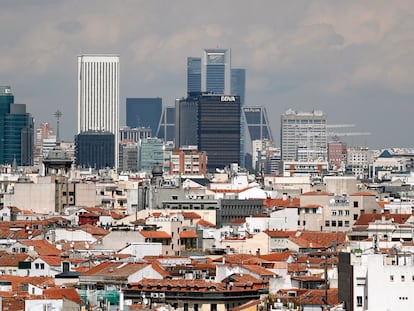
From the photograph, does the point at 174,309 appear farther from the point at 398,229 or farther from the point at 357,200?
the point at 357,200

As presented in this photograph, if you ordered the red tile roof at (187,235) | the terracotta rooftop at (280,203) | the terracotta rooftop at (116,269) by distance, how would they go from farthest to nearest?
the terracotta rooftop at (280,203) → the red tile roof at (187,235) → the terracotta rooftop at (116,269)

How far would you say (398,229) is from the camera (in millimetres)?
115750

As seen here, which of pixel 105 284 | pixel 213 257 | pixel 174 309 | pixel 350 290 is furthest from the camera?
pixel 213 257

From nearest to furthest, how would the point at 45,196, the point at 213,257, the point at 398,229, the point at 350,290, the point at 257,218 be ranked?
the point at 350,290, the point at 213,257, the point at 398,229, the point at 257,218, the point at 45,196

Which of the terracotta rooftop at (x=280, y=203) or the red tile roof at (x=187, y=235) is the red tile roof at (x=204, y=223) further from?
the red tile roof at (x=187, y=235)

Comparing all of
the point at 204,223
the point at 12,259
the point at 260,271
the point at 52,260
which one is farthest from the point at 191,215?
the point at 260,271

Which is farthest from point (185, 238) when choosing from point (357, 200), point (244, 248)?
point (357, 200)

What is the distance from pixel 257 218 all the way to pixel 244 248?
1943cm

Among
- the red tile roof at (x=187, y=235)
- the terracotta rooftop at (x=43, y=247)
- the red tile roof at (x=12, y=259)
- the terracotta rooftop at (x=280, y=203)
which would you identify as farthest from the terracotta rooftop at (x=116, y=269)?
the terracotta rooftop at (x=280, y=203)

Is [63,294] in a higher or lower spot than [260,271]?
higher

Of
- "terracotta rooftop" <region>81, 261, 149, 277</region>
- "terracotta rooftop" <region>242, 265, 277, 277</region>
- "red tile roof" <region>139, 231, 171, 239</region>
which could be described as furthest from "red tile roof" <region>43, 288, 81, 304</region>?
"red tile roof" <region>139, 231, 171, 239</region>

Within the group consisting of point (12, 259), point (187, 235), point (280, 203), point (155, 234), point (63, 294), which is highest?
point (280, 203)

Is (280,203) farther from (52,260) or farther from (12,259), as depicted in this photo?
(52,260)

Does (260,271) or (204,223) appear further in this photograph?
(204,223)
